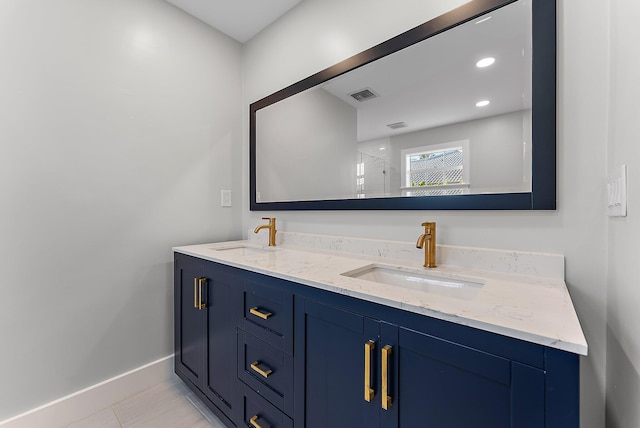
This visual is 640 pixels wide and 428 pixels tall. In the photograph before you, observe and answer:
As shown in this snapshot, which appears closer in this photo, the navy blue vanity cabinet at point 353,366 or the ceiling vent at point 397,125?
the navy blue vanity cabinet at point 353,366

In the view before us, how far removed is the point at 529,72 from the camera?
1018mm

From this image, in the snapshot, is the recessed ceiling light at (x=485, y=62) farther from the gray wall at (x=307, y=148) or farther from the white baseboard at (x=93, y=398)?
the white baseboard at (x=93, y=398)

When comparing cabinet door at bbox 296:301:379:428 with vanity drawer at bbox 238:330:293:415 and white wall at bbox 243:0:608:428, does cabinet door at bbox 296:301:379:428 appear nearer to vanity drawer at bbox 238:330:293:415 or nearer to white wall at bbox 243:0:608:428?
vanity drawer at bbox 238:330:293:415

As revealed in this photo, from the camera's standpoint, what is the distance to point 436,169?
1238 mm

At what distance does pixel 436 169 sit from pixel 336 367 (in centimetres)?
91

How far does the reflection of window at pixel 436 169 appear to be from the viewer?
1.18m

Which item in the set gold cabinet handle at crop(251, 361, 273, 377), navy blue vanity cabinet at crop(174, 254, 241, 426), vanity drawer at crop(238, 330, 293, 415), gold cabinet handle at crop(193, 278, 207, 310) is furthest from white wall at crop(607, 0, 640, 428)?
gold cabinet handle at crop(193, 278, 207, 310)

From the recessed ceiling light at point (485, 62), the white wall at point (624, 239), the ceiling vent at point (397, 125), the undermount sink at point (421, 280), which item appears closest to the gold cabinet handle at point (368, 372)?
the undermount sink at point (421, 280)

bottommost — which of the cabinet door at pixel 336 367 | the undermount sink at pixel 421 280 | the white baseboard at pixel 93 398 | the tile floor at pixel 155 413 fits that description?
the tile floor at pixel 155 413

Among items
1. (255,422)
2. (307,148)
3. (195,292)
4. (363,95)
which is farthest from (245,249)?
(363,95)

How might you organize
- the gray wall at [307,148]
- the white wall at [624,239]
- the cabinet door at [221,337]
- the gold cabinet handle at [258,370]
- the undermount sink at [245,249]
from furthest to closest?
1. the undermount sink at [245,249]
2. the gray wall at [307,148]
3. the cabinet door at [221,337]
4. the gold cabinet handle at [258,370]
5. the white wall at [624,239]

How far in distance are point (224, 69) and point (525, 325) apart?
2.41 m

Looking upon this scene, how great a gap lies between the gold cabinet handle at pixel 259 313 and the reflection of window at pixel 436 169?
2.75ft

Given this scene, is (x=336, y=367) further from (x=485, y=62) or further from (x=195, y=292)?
(x=485, y=62)
